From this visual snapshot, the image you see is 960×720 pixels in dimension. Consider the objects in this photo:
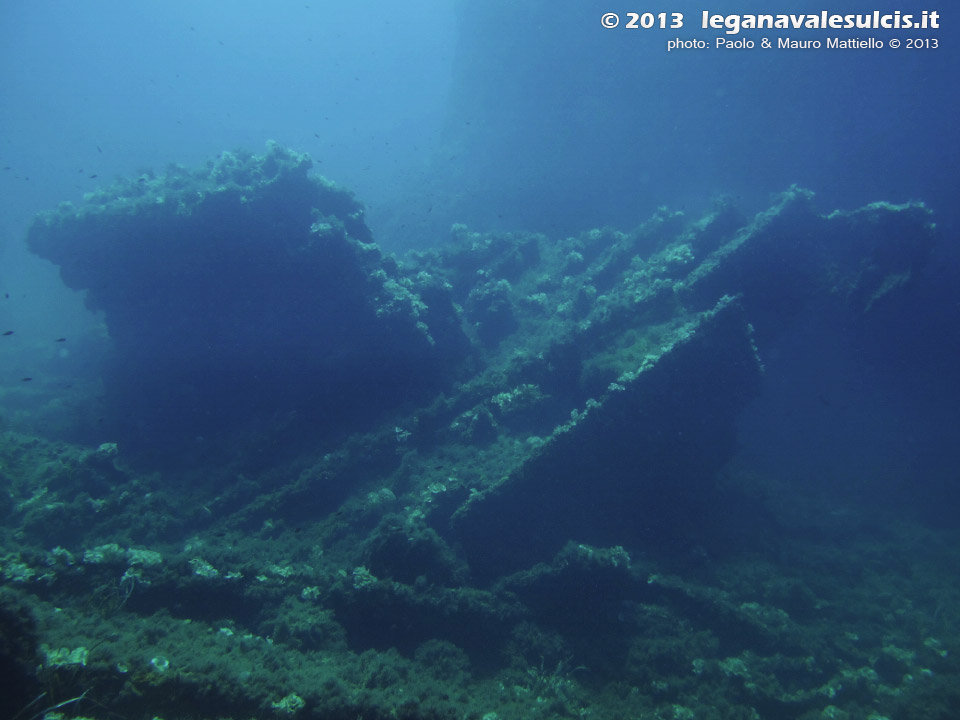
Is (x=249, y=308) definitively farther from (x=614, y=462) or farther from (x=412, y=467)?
(x=614, y=462)

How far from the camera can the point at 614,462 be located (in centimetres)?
1166

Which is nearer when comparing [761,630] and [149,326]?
[761,630]

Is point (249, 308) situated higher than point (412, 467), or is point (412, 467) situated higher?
point (249, 308)

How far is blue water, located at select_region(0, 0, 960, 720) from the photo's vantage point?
8.51 meters

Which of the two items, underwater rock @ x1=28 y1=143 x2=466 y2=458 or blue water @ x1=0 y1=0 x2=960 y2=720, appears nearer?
blue water @ x1=0 y1=0 x2=960 y2=720

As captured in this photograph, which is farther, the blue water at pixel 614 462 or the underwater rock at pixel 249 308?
the underwater rock at pixel 249 308

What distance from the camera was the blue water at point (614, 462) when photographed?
851 centimetres

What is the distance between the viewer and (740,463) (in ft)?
55.5

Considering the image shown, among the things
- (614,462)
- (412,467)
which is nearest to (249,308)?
(412,467)

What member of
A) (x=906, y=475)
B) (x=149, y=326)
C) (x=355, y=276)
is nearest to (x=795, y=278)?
(x=906, y=475)

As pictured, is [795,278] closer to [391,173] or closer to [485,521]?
[485,521]

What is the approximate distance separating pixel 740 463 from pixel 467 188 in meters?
28.1

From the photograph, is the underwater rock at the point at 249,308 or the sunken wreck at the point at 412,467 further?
the underwater rock at the point at 249,308

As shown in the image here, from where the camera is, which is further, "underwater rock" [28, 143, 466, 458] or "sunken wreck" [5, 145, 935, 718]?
"underwater rock" [28, 143, 466, 458]
